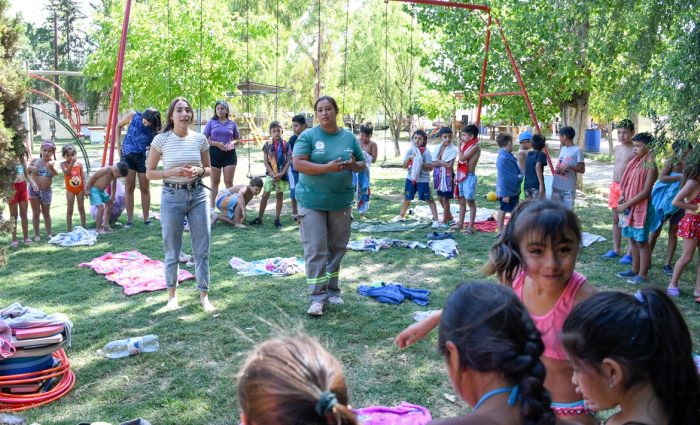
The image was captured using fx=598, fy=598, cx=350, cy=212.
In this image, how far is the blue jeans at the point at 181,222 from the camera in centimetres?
539

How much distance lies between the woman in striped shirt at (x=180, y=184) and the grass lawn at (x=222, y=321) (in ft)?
2.07

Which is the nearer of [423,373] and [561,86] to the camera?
[423,373]

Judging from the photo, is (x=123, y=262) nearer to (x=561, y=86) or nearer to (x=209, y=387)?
(x=209, y=387)

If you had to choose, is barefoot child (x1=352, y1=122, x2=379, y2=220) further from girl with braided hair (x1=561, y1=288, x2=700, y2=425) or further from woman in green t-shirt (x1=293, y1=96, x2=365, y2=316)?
girl with braided hair (x1=561, y1=288, x2=700, y2=425)

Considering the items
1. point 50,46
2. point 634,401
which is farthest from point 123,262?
point 50,46

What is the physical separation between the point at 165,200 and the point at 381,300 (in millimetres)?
2293

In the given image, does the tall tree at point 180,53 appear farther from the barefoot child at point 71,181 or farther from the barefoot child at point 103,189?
the barefoot child at point 103,189

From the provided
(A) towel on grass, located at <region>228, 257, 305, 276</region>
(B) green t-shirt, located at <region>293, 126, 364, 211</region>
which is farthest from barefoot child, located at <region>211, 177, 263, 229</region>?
(B) green t-shirt, located at <region>293, 126, 364, 211</region>

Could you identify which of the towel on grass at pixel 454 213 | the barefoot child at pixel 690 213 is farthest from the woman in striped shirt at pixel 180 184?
the towel on grass at pixel 454 213

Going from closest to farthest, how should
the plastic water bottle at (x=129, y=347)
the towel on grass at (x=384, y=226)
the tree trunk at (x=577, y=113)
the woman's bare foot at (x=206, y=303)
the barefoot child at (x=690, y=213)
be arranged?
the plastic water bottle at (x=129, y=347) → the woman's bare foot at (x=206, y=303) → the barefoot child at (x=690, y=213) → the towel on grass at (x=384, y=226) → the tree trunk at (x=577, y=113)

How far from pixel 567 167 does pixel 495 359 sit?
24.9 feet

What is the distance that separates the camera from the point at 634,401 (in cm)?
188

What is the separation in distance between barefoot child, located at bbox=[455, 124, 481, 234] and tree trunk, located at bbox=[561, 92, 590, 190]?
5.32 metres

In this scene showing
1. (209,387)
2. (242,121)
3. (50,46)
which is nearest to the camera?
(209,387)
